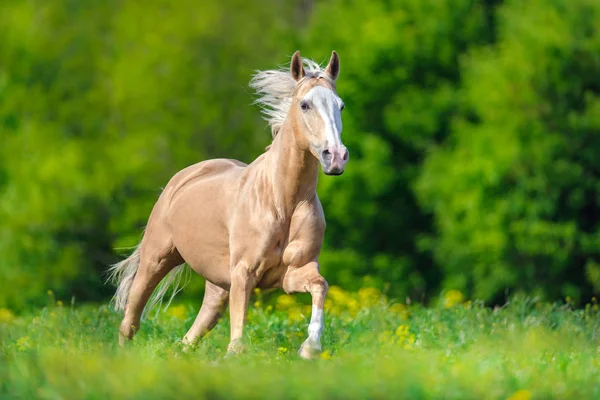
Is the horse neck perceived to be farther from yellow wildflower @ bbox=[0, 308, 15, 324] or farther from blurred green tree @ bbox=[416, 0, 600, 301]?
blurred green tree @ bbox=[416, 0, 600, 301]

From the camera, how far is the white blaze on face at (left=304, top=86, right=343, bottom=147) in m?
7.61

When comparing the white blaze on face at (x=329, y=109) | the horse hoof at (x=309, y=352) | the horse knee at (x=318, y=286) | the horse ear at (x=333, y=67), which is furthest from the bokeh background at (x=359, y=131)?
the horse hoof at (x=309, y=352)

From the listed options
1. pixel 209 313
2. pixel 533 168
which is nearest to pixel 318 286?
pixel 209 313

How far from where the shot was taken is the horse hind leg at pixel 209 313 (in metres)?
9.66

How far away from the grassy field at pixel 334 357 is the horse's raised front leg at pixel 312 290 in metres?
0.14

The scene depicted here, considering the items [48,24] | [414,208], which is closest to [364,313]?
[414,208]

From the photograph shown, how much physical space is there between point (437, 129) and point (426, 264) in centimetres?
349

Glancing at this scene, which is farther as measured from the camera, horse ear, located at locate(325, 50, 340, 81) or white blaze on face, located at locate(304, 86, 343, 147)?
horse ear, located at locate(325, 50, 340, 81)

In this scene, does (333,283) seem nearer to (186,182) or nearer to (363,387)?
(186,182)

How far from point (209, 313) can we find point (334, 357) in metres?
2.84

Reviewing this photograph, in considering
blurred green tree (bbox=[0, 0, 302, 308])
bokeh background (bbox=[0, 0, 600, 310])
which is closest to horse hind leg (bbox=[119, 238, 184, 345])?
bokeh background (bbox=[0, 0, 600, 310])

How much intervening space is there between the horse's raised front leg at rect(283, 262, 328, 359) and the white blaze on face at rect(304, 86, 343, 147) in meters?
0.95

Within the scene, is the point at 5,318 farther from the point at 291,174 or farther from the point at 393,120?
the point at 393,120

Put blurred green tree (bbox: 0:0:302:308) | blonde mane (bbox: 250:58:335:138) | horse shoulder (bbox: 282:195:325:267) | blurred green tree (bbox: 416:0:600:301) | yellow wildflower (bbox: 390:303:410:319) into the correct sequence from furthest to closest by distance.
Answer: blurred green tree (bbox: 0:0:302:308)
blurred green tree (bbox: 416:0:600:301)
yellow wildflower (bbox: 390:303:410:319)
blonde mane (bbox: 250:58:335:138)
horse shoulder (bbox: 282:195:325:267)
